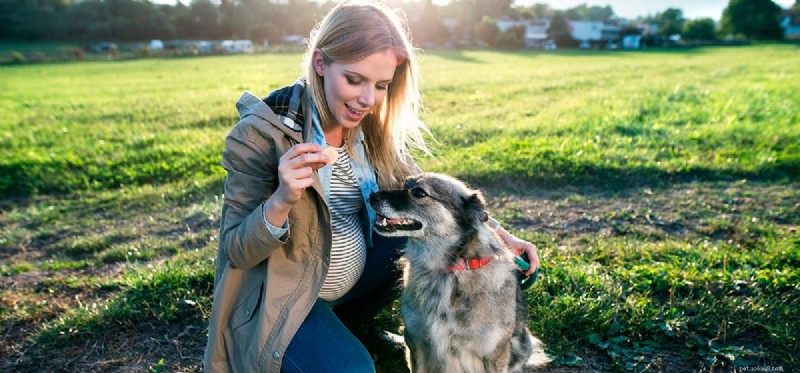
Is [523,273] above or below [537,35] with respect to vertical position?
below

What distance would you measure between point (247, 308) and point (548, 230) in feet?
13.0

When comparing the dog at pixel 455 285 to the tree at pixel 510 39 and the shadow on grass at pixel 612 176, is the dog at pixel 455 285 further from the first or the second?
the tree at pixel 510 39

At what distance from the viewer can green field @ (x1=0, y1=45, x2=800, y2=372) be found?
12.2 feet

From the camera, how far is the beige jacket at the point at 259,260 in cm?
264

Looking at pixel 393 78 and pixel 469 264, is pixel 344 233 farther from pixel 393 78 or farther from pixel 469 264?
pixel 393 78

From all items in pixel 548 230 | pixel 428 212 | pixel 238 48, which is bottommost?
pixel 548 230

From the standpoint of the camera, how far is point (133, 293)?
14.0 feet

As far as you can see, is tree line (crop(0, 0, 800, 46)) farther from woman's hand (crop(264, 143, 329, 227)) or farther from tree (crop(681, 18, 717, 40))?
woman's hand (crop(264, 143, 329, 227))

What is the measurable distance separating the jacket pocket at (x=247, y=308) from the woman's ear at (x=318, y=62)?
1338 mm

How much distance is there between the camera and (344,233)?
3.26 m

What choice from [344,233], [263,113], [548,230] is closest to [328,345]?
[344,233]

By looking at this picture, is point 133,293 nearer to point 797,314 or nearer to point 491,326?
point 491,326

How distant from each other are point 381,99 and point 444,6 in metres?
83.6

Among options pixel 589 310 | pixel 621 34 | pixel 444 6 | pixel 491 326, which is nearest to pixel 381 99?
pixel 491 326
